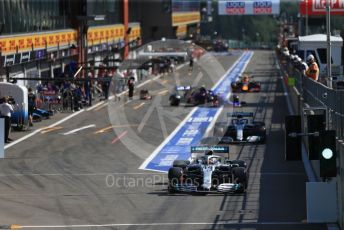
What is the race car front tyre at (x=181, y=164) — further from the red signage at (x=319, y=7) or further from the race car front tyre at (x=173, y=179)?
the red signage at (x=319, y=7)

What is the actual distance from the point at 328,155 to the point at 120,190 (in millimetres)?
8868

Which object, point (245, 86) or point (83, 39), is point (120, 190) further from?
point (83, 39)

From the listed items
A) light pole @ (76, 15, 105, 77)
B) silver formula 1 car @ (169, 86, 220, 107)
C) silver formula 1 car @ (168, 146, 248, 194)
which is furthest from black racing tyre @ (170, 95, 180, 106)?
silver formula 1 car @ (168, 146, 248, 194)

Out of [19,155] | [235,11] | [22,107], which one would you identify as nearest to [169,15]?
[235,11]

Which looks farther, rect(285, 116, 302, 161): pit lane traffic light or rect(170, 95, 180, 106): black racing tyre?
rect(170, 95, 180, 106): black racing tyre

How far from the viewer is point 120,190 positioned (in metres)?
22.0

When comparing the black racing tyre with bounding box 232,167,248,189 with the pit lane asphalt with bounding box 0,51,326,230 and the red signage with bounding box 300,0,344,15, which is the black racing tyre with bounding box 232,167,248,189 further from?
the red signage with bounding box 300,0,344,15

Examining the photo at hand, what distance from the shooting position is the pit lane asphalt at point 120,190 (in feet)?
59.1

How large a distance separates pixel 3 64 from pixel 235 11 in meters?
17.2

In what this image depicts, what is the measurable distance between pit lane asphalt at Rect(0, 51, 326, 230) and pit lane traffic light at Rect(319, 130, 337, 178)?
319cm

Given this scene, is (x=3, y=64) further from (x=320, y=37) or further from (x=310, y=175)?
(x=310, y=175)

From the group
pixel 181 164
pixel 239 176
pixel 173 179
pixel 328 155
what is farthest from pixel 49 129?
pixel 328 155

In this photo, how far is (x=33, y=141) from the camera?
3225 centimetres

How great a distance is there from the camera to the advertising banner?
52719mm
